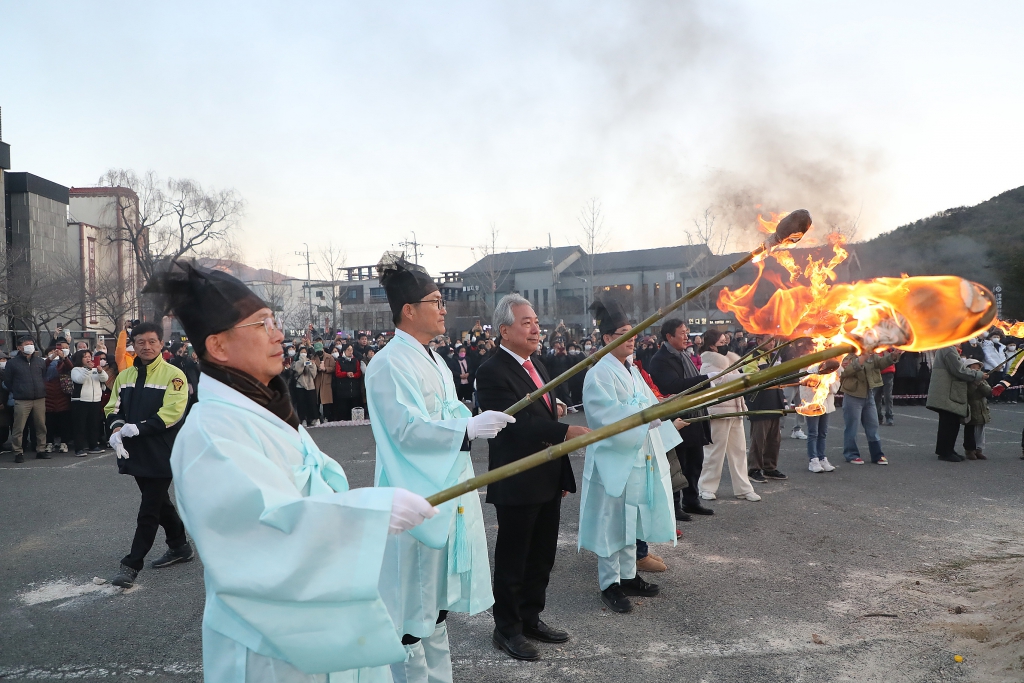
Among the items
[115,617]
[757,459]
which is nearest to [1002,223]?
[757,459]

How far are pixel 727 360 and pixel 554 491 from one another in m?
4.67

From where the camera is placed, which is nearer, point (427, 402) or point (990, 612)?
point (427, 402)

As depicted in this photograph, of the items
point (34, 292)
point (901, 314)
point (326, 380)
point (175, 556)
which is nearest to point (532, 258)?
point (34, 292)

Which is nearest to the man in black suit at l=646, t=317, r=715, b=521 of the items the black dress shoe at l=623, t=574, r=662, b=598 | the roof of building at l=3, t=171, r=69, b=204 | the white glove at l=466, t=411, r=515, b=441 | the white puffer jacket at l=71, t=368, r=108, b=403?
the black dress shoe at l=623, t=574, r=662, b=598

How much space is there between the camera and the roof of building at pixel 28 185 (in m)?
33.7

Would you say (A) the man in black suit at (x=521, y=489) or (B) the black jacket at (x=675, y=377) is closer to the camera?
(A) the man in black suit at (x=521, y=489)

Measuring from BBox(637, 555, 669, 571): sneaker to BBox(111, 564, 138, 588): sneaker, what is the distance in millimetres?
4129

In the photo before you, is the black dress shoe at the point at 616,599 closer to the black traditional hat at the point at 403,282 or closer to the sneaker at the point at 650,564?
the sneaker at the point at 650,564

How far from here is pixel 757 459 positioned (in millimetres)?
9531

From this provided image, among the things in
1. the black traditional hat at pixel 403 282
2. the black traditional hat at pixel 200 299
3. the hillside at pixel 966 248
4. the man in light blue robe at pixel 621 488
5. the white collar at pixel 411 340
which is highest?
the hillside at pixel 966 248

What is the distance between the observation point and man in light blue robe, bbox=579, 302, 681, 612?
506 cm

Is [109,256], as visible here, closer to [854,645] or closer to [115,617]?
[115,617]

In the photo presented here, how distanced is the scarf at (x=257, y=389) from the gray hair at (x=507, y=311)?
2.27 m

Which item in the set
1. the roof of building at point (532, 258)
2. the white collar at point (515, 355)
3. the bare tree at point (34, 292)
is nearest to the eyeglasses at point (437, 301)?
the white collar at point (515, 355)
